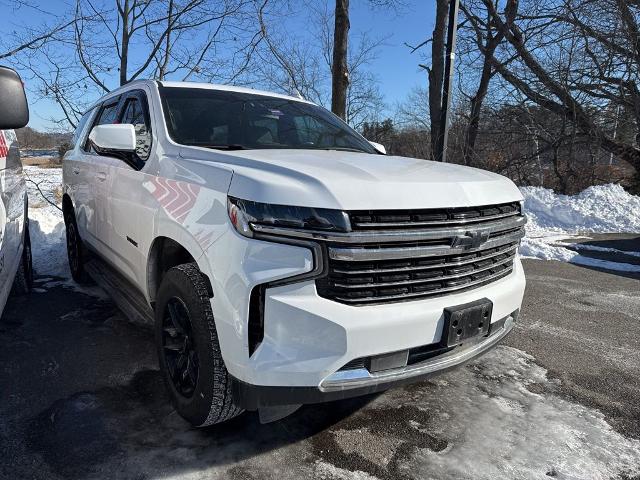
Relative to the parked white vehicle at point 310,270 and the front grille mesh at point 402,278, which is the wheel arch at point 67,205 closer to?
the parked white vehicle at point 310,270

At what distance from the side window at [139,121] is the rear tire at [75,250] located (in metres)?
1.63

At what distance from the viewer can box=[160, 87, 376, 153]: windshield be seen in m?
3.00

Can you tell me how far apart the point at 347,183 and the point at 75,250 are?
420 cm

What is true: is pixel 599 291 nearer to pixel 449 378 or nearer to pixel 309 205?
pixel 449 378

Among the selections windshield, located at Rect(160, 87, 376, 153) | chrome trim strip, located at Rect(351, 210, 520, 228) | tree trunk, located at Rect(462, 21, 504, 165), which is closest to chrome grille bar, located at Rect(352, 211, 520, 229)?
chrome trim strip, located at Rect(351, 210, 520, 228)

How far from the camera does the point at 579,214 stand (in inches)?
426

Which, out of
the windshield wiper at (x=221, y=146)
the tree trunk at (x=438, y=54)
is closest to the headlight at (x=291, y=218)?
the windshield wiper at (x=221, y=146)

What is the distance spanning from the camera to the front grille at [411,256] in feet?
6.31

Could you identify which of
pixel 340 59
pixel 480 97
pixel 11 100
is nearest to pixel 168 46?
pixel 340 59

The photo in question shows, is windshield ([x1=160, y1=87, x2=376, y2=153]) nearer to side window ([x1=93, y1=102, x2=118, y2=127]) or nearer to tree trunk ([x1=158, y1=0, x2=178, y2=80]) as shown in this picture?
side window ([x1=93, y1=102, x2=118, y2=127])

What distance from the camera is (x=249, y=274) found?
189 cm

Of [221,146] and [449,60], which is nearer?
[221,146]

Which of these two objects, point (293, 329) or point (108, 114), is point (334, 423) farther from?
point (108, 114)

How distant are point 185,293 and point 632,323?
13.8ft
